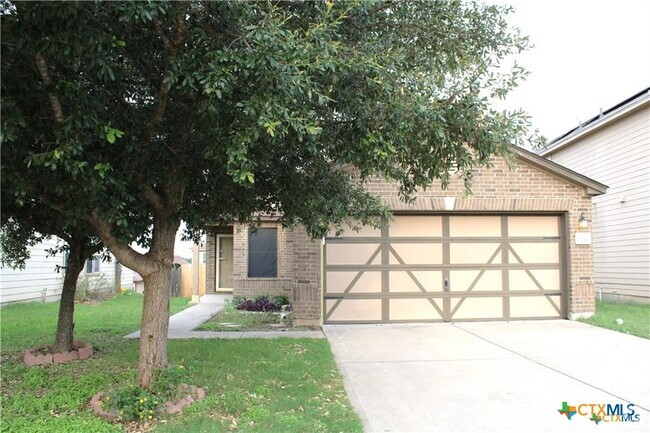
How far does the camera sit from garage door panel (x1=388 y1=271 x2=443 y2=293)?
10773 mm

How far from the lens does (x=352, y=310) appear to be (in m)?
10.6

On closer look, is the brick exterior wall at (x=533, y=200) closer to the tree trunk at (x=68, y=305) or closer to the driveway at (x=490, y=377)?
the driveway at (x=490, y=377)

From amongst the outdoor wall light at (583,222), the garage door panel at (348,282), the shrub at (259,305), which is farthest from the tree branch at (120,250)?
the outdoor wall light at (583,222)

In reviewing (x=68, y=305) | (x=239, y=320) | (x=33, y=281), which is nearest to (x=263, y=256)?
(x=239, y=320)

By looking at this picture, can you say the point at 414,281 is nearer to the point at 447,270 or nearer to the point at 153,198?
the point at 447,270

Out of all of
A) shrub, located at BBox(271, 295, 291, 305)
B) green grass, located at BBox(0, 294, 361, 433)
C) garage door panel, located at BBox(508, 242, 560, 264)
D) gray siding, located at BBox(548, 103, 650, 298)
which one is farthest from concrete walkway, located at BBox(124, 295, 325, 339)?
gray siding, located at BBox(548, 103, 650, 298)

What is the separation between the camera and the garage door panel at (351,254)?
35.0 feet

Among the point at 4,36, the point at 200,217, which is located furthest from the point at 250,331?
the point at 4,36

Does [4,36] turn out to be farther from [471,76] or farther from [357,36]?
[471,76]

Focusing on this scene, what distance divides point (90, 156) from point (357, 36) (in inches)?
116

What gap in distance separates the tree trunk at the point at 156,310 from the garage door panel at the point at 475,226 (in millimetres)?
7177

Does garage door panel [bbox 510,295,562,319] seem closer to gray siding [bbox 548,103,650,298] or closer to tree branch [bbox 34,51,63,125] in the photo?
gray siding [bbox 548,103,650,298]

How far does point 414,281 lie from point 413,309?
2.03 ft

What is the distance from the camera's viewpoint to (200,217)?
5.75 metres
